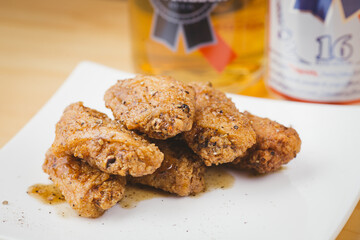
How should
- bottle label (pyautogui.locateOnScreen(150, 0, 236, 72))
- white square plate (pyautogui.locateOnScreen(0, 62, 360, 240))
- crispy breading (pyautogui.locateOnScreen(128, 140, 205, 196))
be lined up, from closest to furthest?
white square plate (pyautogui.locateOnScreen(0, 62, 360, 240))
crispy breading (pyautogui.locateOnScreen(128, 140, 205, 196))
bottle label (pyautogui.locateOnScreen(150, 0, 236, 72))

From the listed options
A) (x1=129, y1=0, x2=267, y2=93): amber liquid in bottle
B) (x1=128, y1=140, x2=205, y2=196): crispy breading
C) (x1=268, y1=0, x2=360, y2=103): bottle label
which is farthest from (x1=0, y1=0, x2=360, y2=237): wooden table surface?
(x1=128, y1=140, x2=205, y2=196): crispy breading

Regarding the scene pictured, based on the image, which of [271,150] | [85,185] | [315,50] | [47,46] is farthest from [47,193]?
[47,46]

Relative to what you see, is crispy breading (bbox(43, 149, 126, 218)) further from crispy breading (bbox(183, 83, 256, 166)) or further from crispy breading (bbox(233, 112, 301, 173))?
crispy breading (bbox(233, 112, 301, 173))

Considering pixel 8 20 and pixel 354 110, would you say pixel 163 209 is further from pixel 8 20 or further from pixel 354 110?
pixel 8 20

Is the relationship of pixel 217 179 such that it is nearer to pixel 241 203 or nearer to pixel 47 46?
pixel 241 203

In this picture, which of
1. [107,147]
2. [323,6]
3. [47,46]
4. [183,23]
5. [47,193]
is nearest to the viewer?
[107,147]

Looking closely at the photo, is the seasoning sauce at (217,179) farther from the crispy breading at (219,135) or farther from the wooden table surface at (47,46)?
the wooden table surface at (47,46)

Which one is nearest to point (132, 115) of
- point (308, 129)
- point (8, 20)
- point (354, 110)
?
point (308, 129)
